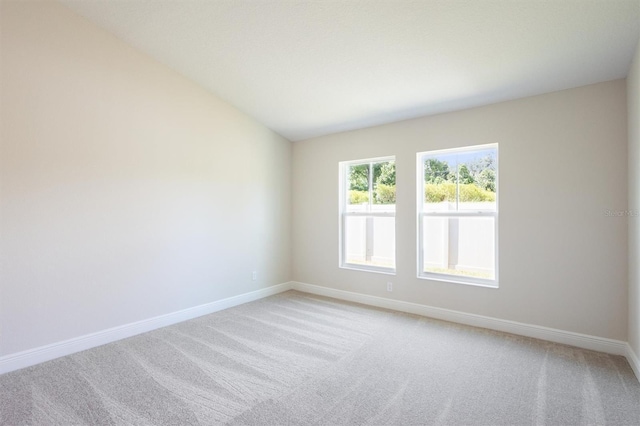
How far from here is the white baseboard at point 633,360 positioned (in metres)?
2.40

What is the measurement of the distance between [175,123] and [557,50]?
386 centimetres

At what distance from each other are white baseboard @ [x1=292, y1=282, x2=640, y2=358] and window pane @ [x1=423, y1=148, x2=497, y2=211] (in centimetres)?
125

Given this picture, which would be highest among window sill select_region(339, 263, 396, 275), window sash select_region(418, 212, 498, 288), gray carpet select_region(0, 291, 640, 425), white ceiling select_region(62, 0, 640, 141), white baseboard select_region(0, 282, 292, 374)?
white ceiling select_region(62, 0, 640, 141)

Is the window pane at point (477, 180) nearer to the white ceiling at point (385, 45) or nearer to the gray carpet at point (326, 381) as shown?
the white ceiling at point (385, 45)

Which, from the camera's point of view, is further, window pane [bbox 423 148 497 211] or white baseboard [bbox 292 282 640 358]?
window pane [bbox 423 148 497 211]

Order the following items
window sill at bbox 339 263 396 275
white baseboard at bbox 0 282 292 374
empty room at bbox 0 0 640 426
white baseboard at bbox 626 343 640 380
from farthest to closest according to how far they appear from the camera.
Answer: window sill at bbox 339 263 396 275 < white baseboard at bbox 0 282 292 374 < white baseboard at bbox 626 343 640 380 < empty room at bbox 0 0 640 426

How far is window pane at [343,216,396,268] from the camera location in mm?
4402

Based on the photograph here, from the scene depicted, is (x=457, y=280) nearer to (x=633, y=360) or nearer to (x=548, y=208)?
(x=548, y=208)

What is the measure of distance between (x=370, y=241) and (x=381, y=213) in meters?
0.46

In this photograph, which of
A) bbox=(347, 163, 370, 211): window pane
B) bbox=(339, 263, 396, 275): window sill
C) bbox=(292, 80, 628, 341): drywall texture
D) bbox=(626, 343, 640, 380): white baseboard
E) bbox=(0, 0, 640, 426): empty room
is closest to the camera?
bbox=(0, 0, 640, 426): empty room

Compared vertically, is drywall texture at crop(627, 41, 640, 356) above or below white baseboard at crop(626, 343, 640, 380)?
above

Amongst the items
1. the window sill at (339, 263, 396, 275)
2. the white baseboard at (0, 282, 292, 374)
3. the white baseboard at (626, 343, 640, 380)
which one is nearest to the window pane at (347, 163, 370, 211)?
the window sill at (339, 263, 396, 275)

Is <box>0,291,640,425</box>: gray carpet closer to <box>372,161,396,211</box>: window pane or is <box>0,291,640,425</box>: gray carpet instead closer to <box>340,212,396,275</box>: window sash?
<box>340,212,396,275</box>: window sash

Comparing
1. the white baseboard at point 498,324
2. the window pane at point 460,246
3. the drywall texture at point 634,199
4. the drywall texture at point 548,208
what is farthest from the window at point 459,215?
the drywall texture at point 634,199
